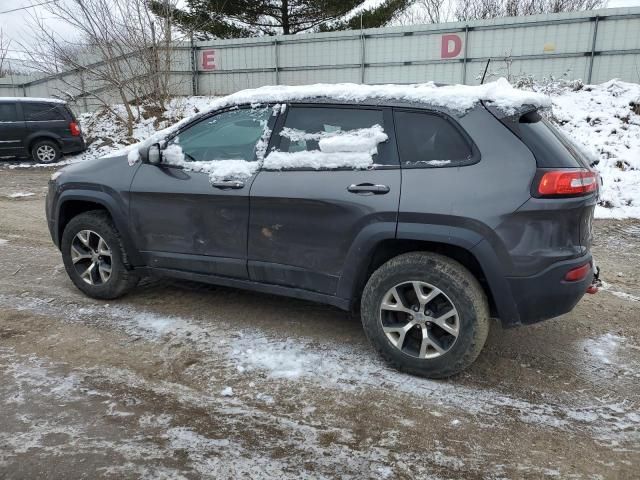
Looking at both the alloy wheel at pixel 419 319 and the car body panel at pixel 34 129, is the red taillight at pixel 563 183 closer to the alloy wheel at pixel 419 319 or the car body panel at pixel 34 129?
the alloy wheel at pixel 419 319

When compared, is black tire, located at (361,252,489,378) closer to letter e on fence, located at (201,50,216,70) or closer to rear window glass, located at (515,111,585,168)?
rear window glass, located at (515,111,585,168)

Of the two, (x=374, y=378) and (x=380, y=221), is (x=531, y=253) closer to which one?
(x=380, y=221)

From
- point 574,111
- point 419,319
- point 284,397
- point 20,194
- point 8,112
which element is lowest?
point 284,397

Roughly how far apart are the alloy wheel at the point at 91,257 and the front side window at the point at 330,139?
1.72m

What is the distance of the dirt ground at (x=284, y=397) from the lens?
2385 millimetres

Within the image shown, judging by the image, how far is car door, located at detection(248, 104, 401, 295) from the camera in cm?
312

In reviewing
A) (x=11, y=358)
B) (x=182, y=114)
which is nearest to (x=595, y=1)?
(x=182, y=114)

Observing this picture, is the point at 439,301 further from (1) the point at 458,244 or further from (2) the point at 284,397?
(2) the point at 284,397

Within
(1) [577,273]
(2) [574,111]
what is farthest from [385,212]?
(2) [574,111]

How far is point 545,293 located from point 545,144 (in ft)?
2.79

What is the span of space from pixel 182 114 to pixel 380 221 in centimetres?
1499

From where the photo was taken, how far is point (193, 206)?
12.2 feet

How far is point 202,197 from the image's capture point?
367cm

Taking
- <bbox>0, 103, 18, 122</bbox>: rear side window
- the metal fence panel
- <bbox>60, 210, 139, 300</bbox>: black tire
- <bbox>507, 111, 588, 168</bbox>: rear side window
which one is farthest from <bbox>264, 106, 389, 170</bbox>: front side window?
Result: <bbox>0, 103, 18, 122</bbox>: rear side window
